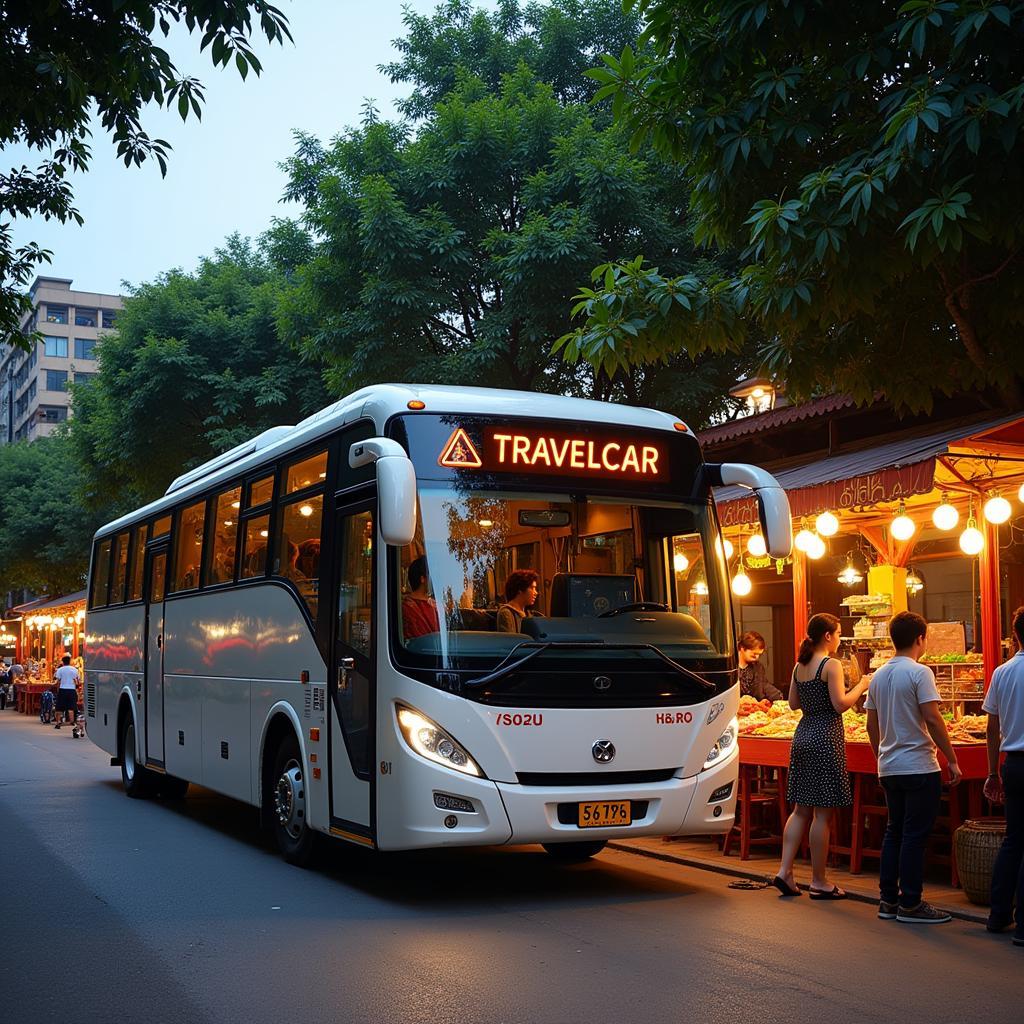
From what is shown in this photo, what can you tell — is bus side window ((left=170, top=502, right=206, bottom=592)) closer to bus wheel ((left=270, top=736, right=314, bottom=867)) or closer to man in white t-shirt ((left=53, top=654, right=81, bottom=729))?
bus wheel ((left=270, top=736, right=314, bottom=867))

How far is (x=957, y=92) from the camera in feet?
27.8

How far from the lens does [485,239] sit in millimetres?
20344

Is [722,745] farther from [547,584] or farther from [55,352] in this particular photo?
[55,352]

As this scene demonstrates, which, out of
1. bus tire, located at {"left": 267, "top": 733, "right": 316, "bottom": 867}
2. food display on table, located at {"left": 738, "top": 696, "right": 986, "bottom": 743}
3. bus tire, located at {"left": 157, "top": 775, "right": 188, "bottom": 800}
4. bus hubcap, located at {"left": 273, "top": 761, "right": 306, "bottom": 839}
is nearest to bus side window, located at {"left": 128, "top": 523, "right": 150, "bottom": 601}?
bus tire, located at {"left": 157, "top": 775, "right": 188, "bottom": 800}

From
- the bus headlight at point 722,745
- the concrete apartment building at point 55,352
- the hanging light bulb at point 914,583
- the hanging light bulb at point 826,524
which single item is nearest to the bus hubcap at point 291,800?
the bus headlight at point 722,745

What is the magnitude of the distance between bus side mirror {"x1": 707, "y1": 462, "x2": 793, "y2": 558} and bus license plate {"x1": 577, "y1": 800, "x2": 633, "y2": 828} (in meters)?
1.96

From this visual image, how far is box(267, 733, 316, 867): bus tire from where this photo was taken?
1033cm

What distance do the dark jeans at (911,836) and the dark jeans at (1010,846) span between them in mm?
457

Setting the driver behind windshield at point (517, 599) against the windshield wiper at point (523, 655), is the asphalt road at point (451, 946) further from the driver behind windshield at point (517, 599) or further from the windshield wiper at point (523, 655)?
the driver behind windshield at point (517, 599)

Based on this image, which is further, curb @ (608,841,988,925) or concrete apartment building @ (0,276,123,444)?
concrete apartment building @ (0,276,123,444)

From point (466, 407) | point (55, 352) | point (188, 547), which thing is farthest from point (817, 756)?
point (55, 352)

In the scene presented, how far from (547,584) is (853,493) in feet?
12.9

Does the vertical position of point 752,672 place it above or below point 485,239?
below

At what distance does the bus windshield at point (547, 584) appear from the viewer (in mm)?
8547
